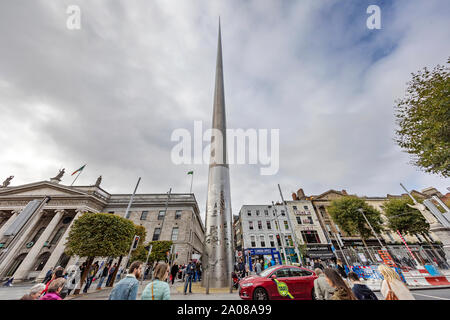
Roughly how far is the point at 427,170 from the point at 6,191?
59785 millimetres

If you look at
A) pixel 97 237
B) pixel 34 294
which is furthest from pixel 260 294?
pixel 97 237

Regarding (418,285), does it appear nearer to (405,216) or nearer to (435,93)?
(435,93)

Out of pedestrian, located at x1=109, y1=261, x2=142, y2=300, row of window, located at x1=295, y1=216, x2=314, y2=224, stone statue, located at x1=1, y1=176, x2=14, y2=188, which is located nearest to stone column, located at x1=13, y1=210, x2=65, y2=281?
stone statue, located at x1=1, y1=176, x2=14, y2=188

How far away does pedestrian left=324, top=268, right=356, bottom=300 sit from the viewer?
367 centimetres

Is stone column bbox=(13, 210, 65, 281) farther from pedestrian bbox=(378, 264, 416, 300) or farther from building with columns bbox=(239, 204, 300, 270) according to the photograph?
pedestrian bbox=(378, 264, 416, 300)

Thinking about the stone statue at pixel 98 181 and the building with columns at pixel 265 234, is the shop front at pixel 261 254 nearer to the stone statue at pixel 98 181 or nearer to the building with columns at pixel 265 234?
the building with columns at pixel 265 234

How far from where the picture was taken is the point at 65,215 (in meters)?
30.0

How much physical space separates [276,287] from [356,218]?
32.2 meters

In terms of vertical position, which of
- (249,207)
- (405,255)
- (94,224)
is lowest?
(405,255)

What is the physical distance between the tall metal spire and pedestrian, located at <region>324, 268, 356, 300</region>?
25.8 ft

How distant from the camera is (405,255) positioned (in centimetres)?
1548

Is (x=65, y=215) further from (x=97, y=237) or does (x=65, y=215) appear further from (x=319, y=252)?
(x=319, y=252)
